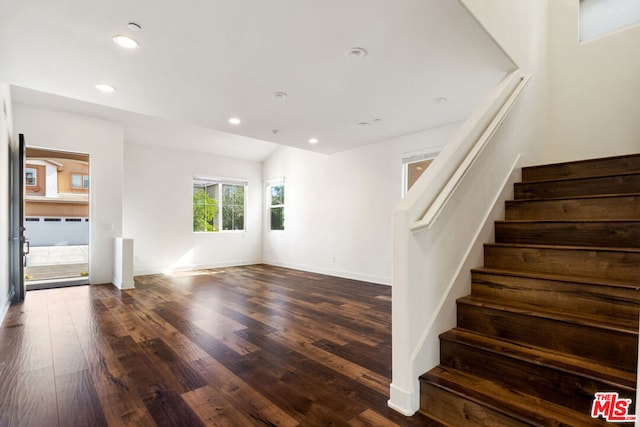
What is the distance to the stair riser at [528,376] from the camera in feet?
4.28

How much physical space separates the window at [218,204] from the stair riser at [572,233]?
21.1 feet

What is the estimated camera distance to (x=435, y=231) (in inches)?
71.4

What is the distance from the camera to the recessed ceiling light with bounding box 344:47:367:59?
8.16 ft

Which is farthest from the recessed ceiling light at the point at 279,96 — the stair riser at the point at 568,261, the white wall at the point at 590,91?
the white wall at the point at 590,91

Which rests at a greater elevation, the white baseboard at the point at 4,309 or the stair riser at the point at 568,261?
the stair riser at the point at 568,261

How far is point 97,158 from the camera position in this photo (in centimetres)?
534


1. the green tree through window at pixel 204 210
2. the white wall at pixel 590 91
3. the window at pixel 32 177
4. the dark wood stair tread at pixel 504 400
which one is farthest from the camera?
the window at pixel 32 177

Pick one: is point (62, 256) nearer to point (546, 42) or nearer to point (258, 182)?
point (258, 182)

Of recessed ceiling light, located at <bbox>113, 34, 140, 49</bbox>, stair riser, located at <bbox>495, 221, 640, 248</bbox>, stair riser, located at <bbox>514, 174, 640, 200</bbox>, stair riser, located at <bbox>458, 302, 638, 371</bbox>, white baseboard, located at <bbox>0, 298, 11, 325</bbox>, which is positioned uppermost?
recessed ceiling light, located at <bbox>113, 34, 140, 49</bbox>

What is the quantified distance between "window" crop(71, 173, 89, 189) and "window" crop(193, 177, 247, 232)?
4850 mm

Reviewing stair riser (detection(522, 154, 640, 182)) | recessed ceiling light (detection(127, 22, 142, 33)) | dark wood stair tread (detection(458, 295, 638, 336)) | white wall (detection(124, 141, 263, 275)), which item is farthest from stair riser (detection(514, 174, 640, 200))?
white wall (detection(124, 141, 263, 275))

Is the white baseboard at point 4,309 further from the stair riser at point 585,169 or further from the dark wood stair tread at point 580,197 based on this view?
the stair riser at point 585,169

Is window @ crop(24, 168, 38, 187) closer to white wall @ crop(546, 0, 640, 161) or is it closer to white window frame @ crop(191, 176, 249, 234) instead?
white window frame @ crop(191, 176, 249, 234)

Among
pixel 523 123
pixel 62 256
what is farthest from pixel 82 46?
pixel 62 256
